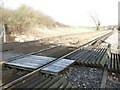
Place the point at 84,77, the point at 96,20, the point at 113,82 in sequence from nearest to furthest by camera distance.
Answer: the point at 113,82, the point at 84,77, the point at 96,20

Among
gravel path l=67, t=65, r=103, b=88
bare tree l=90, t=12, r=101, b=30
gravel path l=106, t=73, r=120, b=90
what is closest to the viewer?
gravel path l=67, t=65, r=103, b=88

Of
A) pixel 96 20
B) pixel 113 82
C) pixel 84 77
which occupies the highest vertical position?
pixel 96 20

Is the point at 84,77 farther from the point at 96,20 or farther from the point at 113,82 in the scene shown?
the point at 96,20

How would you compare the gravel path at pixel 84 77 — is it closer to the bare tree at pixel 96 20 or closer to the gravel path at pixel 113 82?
the gravel path at pixel 113 82

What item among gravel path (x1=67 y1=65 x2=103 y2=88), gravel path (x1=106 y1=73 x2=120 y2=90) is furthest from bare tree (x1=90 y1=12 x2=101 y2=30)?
gravel path (x1=106 y1=73 x2=120 y2=90)

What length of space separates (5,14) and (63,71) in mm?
17257

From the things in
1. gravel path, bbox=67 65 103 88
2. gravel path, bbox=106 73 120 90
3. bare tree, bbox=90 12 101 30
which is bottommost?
gravel path, bbox=106 73 120 90

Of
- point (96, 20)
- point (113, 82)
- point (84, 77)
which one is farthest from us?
point (96, 20)

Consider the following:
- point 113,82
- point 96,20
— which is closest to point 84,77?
point 113,82

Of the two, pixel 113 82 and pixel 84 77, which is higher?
pixel 84 77

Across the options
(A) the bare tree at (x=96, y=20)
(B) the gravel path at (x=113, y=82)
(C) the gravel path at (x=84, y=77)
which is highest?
(A) the bare tree at (x=96, y=20)

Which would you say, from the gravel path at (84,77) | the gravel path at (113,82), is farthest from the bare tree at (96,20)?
the gravel path at (113,82)

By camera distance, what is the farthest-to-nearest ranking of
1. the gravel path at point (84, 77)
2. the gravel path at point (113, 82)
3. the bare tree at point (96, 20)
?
the bare tree at point (96, 20) → the gravel path at point (113, 82) → the gravel path at point (84, 77)

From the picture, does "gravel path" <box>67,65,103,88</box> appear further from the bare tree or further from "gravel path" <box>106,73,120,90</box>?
the bare tree
